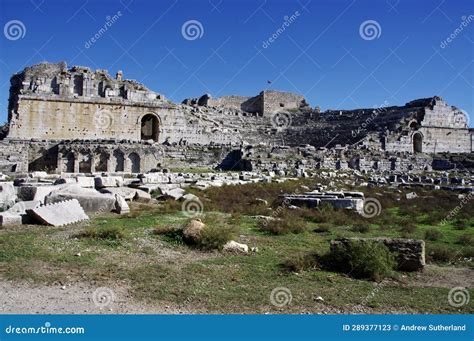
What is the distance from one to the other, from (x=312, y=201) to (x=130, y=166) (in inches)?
578

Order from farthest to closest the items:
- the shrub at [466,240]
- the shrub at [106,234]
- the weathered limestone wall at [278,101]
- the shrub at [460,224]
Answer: the weathered limestone wall at [278,101], the shrub at [460,224], the shrub at [466,240], the shrub at [106,234]

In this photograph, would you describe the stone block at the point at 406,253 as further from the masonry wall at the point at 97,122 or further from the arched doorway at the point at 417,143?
the arched doorway at the point at 417,143

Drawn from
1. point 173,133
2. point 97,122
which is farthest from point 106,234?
point 173,133

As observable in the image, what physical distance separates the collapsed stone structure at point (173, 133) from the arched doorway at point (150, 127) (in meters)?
0.10

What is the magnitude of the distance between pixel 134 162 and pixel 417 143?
25.5 metres

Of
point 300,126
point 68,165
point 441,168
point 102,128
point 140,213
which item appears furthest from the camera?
point 300,126

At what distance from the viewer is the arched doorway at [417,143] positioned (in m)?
38.9

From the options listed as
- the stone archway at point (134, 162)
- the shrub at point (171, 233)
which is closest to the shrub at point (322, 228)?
the shrub at point (171, 233)

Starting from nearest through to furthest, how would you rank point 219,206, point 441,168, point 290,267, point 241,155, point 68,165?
point 290,267, point 219,206, point 68,165, point 241,155, point 441,168

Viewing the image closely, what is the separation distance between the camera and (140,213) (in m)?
11.7

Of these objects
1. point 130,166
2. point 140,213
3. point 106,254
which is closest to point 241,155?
point 130,166

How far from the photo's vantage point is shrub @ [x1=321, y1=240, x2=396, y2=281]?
23.6ft

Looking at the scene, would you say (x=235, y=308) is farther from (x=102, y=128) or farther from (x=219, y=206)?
(x=102, y=128)

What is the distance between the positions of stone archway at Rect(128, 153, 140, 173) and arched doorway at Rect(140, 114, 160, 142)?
6994 mm
